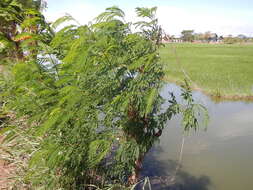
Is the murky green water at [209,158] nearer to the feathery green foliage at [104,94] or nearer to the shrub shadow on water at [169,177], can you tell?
the shrub shadow on water at [169,177]

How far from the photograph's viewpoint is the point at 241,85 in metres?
11.3

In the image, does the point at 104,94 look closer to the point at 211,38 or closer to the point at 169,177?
the point at 169,177

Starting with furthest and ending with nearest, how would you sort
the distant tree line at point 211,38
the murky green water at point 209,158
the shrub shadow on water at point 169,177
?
1. the distant tree line at point 211,38
2. the murky green water at point 209,158
3. the shrub shadow on water at point 169,177

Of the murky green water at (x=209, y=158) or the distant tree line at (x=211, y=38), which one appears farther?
the distant tree line at (x=211, y=38)

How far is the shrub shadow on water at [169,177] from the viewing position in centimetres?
438

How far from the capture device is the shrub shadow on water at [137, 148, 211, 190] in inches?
172

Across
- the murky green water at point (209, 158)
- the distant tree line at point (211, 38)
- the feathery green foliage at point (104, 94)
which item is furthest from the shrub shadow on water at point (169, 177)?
the distant tree line at point (211, 38)

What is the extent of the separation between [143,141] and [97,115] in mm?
528

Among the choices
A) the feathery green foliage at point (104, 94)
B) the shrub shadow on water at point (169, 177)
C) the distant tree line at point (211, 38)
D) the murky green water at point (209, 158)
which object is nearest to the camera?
the feathery green foliage at point (104, 94)

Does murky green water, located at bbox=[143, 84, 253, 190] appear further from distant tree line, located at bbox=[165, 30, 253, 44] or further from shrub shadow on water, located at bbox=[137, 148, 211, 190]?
distant tree line, located at bbox=[165, 30, 253, 44]

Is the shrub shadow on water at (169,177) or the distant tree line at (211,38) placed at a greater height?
the distant tree line at (211,38)

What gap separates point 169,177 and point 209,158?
133 cm

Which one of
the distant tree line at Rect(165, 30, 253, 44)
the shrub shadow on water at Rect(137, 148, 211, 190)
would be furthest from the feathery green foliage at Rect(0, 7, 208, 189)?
the distant tree line at Rect(165, 30, 253, 44)

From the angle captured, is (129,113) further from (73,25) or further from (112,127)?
(73,25)
